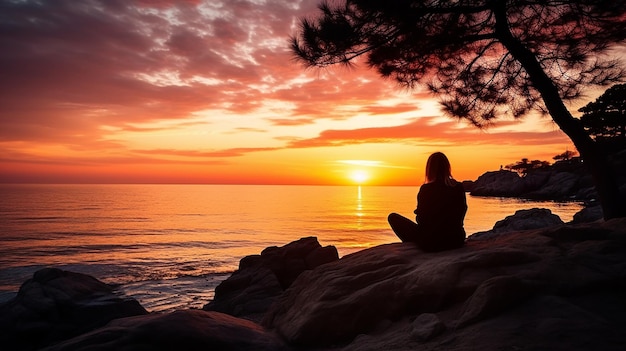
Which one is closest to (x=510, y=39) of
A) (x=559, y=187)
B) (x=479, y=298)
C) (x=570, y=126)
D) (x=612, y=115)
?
(x=570, y=126)

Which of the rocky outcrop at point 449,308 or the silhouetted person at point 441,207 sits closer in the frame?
the rocky outcrop at point 449,308

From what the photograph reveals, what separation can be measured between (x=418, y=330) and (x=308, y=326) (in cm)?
191

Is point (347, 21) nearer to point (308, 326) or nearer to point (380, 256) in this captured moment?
point (380, 256)

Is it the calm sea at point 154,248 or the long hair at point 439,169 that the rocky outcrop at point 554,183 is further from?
the long hair at point 439,169

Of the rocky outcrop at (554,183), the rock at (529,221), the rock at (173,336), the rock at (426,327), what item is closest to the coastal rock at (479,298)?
the rock at (426,327)

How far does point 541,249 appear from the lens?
19.0 ft

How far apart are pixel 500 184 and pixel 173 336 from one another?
388ft

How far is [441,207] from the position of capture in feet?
22.4

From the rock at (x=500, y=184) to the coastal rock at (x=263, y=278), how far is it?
302ft

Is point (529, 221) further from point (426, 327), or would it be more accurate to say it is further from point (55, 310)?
point (55, 310)

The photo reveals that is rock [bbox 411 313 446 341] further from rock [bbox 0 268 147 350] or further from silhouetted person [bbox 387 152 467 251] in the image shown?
rock [bbox 0 268 147 350]

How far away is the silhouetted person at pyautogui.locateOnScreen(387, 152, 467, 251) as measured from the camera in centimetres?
679

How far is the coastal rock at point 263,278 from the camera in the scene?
47.2 ft

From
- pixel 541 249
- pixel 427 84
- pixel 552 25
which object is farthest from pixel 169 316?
pixel 552 25
